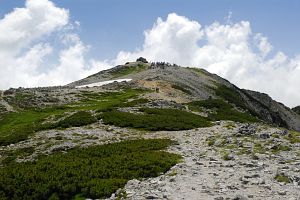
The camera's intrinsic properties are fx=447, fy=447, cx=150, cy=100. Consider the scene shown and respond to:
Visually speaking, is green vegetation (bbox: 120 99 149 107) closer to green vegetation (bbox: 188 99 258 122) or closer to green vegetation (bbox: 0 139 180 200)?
green vegetation (bbox: 188 99 258 122)

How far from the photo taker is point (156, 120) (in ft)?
173

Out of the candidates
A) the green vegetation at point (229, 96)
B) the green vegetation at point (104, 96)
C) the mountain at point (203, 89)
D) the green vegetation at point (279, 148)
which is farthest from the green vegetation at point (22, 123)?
the green vegetation at point (229, 96)

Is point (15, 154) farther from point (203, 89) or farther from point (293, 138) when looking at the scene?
point (203, 89)

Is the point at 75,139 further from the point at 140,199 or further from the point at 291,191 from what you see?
the point at 291,191

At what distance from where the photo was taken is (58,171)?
29.1 m

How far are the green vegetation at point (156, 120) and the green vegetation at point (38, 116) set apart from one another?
416cm

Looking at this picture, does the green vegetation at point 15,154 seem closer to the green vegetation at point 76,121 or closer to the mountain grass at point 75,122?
the mountain grass at point 75,122

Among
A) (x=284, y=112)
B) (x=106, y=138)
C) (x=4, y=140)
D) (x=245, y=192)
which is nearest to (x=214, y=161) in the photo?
(x=245, y=192)

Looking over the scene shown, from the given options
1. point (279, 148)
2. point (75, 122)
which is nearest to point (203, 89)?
point (75, 122)

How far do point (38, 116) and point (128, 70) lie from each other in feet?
300

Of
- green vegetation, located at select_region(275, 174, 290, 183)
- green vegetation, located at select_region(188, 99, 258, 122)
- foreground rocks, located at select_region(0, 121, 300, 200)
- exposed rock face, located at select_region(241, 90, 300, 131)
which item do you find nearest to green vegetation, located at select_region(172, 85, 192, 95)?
green vegetation, located at select_region(188, 99, 258, 122)

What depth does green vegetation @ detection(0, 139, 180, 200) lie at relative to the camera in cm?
2559

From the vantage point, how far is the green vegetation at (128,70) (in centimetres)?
15262

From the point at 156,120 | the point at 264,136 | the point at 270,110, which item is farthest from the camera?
the point at 270,110
